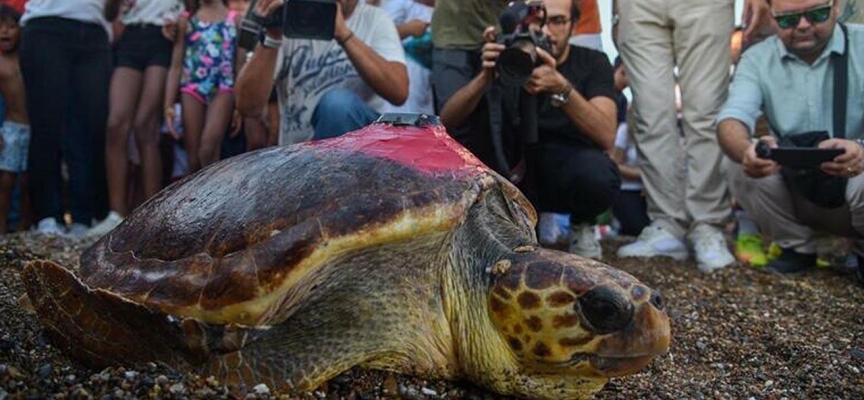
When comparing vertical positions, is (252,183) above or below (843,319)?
above

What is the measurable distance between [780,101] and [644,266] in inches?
33.1

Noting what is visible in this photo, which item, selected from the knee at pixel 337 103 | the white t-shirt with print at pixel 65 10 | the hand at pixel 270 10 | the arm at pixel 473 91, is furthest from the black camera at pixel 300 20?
the white t-shirt with print at pixel 65 10

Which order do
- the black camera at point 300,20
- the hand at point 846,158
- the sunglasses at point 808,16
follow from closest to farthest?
the black camera at point 300,20, the hand at point 846,158, the sunglasses at point 808,16

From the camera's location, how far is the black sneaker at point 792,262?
335cm

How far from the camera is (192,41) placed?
3881 mm

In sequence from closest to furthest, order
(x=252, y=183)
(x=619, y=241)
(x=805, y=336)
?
(x=252, y=183) → (x=805, y=336) → (x=619, y=241)

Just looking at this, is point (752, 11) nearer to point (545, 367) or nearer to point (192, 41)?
point (192, 41)

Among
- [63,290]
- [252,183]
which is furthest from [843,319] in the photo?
[63,290]

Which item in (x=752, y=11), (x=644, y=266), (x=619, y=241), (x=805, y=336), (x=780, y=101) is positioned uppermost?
(x=752, y=11)

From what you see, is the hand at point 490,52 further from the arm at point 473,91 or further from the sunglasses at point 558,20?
the sunglasses at point 558,20

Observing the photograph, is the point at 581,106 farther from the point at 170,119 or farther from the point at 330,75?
the point at 170,119

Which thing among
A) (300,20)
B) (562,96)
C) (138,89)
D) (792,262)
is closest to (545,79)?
(562,96)

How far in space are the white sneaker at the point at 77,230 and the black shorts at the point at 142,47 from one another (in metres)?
0.78

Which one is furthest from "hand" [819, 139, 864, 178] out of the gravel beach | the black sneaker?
the black sneaker
